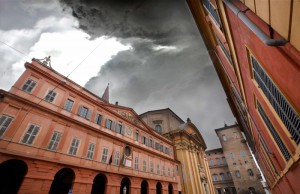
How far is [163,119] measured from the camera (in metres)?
35.5

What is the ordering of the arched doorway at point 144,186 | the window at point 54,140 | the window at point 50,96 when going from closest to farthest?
the window at point 54,140
the window at point 50,96
the arched doorway at point 144,186

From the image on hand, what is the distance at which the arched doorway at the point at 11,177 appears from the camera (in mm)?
10562

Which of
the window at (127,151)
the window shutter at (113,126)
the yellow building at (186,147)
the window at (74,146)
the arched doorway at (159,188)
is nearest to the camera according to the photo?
the window at (74,146)

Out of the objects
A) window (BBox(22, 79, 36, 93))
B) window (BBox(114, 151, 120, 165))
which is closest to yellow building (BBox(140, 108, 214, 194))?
window (BBox(114, 151, 120, 165))

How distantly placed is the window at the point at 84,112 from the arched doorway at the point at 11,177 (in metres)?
5.50

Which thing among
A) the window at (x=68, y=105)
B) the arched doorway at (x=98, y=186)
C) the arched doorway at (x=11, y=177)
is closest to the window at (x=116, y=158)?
the arched doorway at (x=98, y=186)

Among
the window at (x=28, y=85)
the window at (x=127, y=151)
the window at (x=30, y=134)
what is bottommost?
the window at (x=30, y=134)

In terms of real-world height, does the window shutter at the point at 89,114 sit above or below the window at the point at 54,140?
above

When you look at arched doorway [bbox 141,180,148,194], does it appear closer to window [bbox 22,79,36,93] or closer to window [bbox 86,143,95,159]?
window [bbox 86,143,95,159]

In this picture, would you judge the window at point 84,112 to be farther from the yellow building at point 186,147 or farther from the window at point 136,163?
the yellow building at point 186,147

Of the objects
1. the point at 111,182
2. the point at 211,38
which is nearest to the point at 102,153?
the point at 111,182

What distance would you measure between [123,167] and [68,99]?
28.7ft

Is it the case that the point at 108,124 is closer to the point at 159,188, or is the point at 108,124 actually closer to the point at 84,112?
the point at 84,112

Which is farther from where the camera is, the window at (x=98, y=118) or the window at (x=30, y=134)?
the window at (x=98, y=118)
